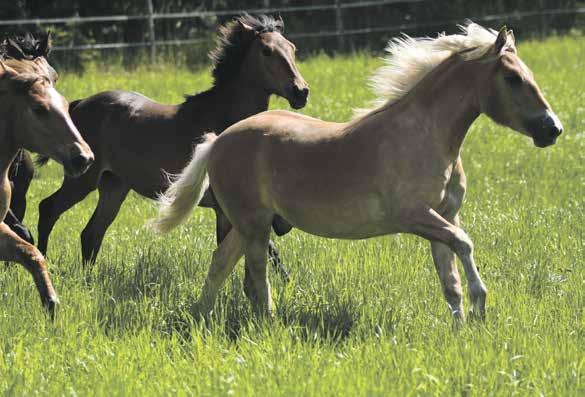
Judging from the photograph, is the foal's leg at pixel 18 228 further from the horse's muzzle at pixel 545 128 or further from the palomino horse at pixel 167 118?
the horse's muzzle at pixel 545 128

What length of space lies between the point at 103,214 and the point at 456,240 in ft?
13.0

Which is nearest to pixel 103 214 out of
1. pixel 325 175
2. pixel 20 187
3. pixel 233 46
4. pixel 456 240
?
pixel 20 187

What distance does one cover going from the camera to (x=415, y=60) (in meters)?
6.65

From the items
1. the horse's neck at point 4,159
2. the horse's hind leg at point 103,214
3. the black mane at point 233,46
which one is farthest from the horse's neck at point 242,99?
the horse's neck at point 4,159

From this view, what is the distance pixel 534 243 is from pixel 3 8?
1976 cm

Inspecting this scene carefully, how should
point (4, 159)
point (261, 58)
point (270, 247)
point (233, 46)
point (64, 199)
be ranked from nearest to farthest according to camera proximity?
point (4, 159), point (270, 247), point (261, 58), point (233, 46), point (64, 199)

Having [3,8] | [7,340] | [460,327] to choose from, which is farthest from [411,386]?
[3,8]

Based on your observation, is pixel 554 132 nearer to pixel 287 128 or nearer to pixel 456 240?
pixel 456 240

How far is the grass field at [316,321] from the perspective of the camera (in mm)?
5152

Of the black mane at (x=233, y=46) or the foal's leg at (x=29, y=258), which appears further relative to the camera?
the black mane at (x=233, y=46)

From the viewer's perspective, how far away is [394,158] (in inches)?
249

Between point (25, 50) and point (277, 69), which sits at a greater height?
point (25, 50)

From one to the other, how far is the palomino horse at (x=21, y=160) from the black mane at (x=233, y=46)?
1.42 m

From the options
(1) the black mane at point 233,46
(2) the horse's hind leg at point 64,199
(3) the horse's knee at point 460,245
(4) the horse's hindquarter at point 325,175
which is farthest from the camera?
(2) the horse's hind leg at point 64,199
